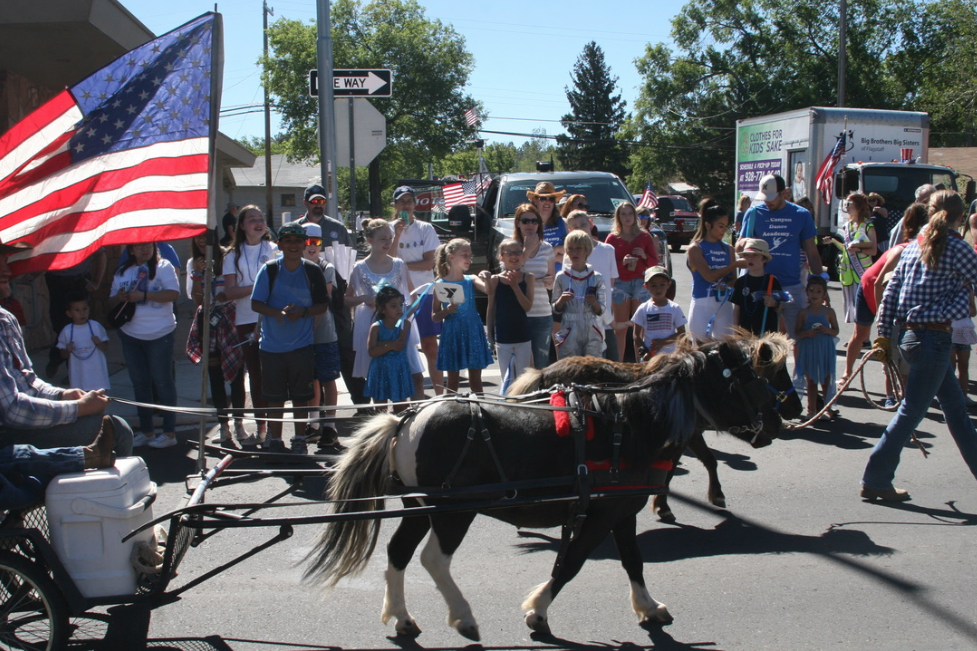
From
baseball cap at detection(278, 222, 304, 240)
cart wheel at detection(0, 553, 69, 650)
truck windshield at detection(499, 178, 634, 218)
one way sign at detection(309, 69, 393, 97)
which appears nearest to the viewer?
cart wheel at detection(0, 553, 69, 650)

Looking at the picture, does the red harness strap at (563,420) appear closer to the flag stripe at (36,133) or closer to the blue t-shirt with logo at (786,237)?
the flag stripe at (36,133)

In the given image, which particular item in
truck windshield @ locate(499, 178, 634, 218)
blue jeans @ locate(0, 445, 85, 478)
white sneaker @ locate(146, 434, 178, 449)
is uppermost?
truck windshield @ locate(499, 178, 634, 218)

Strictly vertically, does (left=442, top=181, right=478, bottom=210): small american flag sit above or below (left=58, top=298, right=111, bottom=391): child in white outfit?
above

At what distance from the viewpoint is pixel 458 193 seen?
20062mm

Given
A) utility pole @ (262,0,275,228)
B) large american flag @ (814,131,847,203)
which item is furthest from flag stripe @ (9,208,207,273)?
utility pole @ (262,0,275,228)

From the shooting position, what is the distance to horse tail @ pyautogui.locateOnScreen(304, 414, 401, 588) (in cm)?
400

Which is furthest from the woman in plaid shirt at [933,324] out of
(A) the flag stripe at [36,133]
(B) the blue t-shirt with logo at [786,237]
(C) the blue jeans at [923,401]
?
(A) the flag stripe at [36,133]

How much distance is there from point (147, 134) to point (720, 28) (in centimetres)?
4745

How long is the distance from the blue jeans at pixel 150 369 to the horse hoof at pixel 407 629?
4055mm

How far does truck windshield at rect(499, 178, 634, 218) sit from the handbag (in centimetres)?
662

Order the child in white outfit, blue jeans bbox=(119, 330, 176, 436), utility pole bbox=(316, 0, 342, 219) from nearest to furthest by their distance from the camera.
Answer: the child in white outfit → blue jeans bbox=(119, 330, 176, 436) → utility pole bbox=(316, 0, 342, 219)

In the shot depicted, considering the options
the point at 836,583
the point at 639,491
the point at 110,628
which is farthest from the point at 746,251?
the point at 110,628

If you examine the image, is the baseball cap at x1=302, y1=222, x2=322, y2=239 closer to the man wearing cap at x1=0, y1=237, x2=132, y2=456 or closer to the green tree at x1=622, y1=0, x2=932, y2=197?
the man wearing cap at x1=0, y1=237, x2=132, y2=456

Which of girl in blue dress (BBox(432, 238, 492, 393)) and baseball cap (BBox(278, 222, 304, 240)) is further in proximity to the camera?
girl in blue dress (BBox(432, 238, 492, 393))
